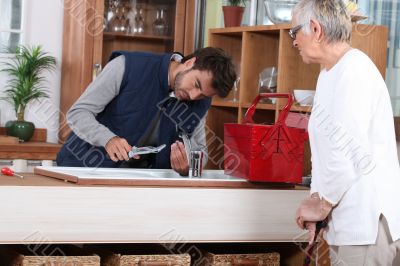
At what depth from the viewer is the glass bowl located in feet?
14.3

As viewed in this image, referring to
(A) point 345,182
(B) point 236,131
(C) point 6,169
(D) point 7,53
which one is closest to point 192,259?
(B) point 236,131

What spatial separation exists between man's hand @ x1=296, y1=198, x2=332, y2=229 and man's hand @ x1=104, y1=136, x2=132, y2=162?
3.20ft

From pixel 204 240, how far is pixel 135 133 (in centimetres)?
76

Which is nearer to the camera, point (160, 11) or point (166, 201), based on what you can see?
point (166, 201)

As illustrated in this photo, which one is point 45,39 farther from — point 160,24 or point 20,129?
point 160,24

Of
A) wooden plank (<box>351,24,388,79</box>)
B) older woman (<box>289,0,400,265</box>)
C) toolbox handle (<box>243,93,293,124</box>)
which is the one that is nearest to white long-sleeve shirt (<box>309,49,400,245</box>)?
older woman (<box>289,0,400,265</box>)

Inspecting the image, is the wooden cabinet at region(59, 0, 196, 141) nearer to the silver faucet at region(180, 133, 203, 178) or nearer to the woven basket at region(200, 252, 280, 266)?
the silver faucet at region(180, 133, 203, 178)

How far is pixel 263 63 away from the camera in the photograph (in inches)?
181

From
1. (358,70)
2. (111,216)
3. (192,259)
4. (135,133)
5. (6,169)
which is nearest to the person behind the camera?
(358,70)

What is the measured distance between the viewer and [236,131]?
3068 millimetres

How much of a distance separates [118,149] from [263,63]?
171 cm

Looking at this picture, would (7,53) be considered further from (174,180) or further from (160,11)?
(174,180)

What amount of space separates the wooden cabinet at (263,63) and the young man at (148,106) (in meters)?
0.70

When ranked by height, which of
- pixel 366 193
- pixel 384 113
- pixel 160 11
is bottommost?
pixel 366 193
